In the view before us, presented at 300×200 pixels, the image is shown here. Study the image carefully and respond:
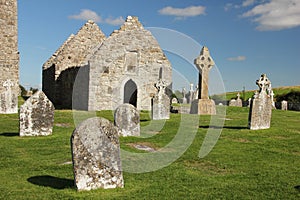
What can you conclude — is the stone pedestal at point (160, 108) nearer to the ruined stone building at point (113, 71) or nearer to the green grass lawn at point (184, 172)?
the green grass lawn at point (184, 172)

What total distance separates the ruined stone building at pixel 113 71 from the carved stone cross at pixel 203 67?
17.1 ft

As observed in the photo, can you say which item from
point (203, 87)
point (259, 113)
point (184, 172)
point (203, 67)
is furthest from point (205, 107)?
point (184, 172)

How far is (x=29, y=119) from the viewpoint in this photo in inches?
449

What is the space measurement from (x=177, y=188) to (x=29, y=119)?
24.2ft

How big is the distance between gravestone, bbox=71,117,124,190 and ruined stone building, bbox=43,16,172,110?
54.0 ft

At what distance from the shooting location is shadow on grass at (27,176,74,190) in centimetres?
595

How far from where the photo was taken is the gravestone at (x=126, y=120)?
11344 mm

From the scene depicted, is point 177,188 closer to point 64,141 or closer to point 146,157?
point 146,157

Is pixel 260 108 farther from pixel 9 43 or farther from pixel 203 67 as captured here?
pixel 9 43

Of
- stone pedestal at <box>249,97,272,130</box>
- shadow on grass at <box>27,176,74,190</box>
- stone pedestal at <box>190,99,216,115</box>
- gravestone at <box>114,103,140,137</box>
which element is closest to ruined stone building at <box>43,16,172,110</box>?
stone pedestal at <box>190,99,216,115</box>

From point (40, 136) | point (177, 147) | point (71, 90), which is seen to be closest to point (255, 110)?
point (177, 147)

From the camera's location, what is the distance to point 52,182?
620 cm

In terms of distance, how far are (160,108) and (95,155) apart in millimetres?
11654

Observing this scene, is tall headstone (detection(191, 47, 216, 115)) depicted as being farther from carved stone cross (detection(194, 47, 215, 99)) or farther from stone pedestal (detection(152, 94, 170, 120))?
stone pedestal (detection(152, 94, 170, 120))
